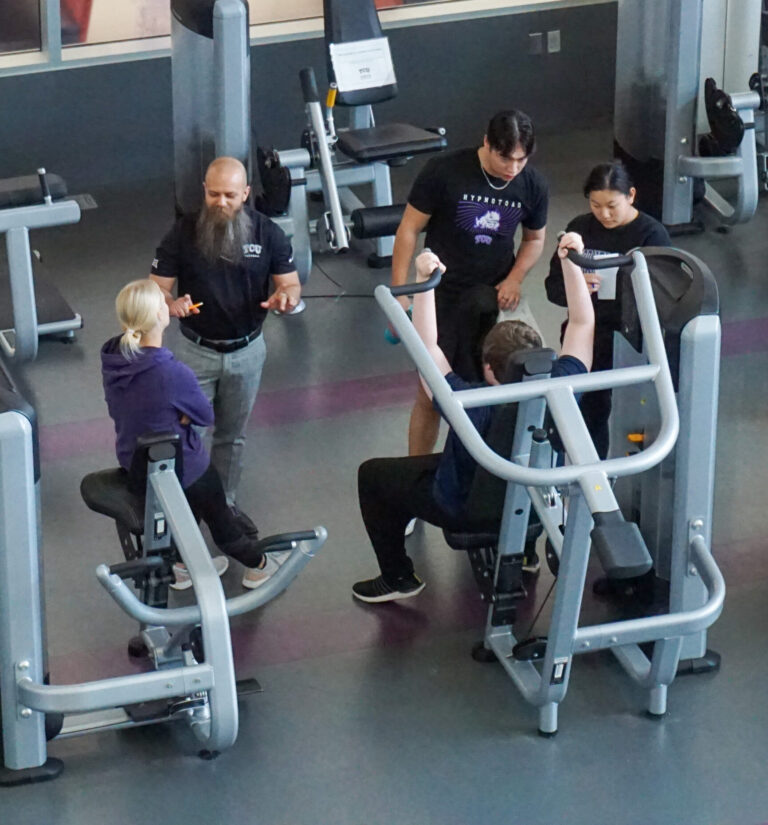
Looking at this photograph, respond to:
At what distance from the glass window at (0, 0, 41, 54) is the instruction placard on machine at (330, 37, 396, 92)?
1.96 metres

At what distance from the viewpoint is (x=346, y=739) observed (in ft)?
12.9

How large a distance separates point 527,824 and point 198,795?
0.84m

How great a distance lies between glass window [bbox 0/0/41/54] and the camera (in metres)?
8.12

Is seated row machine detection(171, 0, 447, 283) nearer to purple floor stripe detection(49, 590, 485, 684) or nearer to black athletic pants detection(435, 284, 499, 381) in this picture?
black athletic pants detection(435, 284, 499, 381)

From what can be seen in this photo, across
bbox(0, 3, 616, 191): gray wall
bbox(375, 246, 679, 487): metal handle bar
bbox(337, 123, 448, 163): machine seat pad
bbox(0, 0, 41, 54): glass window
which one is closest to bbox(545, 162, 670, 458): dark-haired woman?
bbox(375, 246, 679, 487): metal handle bar

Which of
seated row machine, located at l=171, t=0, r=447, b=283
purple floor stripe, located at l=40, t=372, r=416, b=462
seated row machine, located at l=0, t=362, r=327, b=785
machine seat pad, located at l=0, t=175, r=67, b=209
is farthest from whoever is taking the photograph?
seated row machine, located at l=171, t=0, r=447, b=283

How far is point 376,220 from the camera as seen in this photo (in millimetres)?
6730

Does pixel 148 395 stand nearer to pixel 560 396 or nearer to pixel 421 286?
pixel 421 286

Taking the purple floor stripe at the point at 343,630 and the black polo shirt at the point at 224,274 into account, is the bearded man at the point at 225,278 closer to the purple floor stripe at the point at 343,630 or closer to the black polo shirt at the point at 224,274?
the black polo shirt at the point at 224,274

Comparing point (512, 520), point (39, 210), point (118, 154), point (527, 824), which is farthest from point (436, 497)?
point (118, 154)

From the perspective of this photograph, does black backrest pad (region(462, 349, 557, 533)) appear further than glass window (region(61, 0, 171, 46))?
No

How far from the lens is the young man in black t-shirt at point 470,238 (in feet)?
15.4

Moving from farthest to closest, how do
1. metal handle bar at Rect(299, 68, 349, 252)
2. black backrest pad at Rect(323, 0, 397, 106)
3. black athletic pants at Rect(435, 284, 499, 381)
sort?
black backrest pad at Rect(323, 0, 397, 106)
metal handle bar at Rect(299, 68, 349, 252)
black athletic pants at Rect(435, 284, 499, 381)

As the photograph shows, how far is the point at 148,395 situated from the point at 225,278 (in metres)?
0.71
